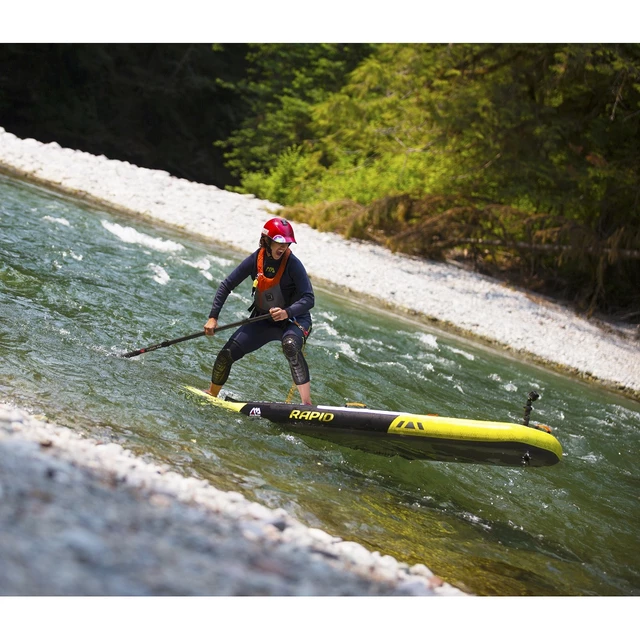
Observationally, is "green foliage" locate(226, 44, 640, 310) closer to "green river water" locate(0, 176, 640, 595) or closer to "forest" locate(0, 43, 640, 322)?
"forest" locate(0, 43, 640, 322)

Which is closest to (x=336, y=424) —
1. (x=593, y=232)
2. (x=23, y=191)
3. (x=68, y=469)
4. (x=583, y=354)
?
(x=68, y=469)

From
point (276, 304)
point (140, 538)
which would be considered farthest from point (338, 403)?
point (140, 538)

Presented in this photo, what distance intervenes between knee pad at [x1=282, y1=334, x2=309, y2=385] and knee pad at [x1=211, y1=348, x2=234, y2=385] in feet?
1.82

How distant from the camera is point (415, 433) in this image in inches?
225

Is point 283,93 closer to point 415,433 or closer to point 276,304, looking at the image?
point 276,304

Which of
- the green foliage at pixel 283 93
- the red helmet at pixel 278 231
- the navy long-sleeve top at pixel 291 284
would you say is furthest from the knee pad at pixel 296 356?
the green foliage at pixel 283 93

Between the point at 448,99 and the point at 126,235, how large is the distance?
9009 millimetres

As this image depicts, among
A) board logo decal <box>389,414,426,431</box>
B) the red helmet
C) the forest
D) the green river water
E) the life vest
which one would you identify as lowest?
the green river water

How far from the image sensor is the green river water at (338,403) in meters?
4.76

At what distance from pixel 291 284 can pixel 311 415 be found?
1143 mm

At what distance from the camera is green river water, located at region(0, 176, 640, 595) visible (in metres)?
4.76

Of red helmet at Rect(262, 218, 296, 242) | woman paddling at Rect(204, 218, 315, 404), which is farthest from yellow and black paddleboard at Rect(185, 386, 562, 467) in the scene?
red helmet at Rect(262, 218, 296, 242)

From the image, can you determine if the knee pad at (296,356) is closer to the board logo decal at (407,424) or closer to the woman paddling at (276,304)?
the woman paddling at (276,304)

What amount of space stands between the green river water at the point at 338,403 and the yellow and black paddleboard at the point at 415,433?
0.14 m
